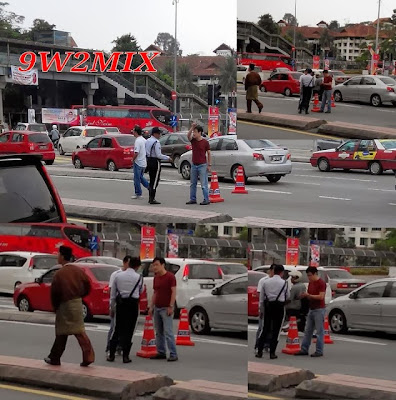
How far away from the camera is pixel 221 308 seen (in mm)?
5316

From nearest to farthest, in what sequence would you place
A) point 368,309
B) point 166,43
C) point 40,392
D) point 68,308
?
point 40,392
point 68,308
point 166,43
point 368,309

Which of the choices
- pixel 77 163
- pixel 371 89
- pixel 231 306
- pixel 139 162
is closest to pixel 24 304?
pixel 77 163

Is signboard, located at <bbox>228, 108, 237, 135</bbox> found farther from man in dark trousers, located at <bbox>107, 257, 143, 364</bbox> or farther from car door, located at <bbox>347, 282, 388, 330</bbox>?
car door, located at <bbox>347, 282, 388, 330</bbox>

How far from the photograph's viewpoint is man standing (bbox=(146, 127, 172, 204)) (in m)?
5.34

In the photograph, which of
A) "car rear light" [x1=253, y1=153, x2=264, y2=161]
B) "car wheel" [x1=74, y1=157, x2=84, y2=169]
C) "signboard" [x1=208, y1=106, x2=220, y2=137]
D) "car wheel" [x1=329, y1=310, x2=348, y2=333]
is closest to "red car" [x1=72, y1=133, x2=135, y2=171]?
"car wheel" [x1=74, y1=157, x2=84, y2=169]

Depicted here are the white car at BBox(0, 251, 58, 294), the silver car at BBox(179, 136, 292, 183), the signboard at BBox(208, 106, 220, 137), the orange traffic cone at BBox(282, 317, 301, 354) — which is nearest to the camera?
the white car at BBox(0, 251, 58, 294)

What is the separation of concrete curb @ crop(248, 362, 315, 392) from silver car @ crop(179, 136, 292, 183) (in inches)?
36.7

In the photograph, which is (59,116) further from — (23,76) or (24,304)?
(24,304)

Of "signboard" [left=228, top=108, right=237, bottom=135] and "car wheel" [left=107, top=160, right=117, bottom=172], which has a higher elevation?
"signboard" [left=228, top=108, right=237, bottom=135]

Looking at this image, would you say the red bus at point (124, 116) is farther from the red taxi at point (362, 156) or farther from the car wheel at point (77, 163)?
the red taxi at point (362, 156)

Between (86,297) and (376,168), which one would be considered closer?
(86,297)

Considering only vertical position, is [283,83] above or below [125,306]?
above

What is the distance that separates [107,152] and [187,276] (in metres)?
0.71

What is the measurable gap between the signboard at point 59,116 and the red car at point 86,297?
0.68 m
